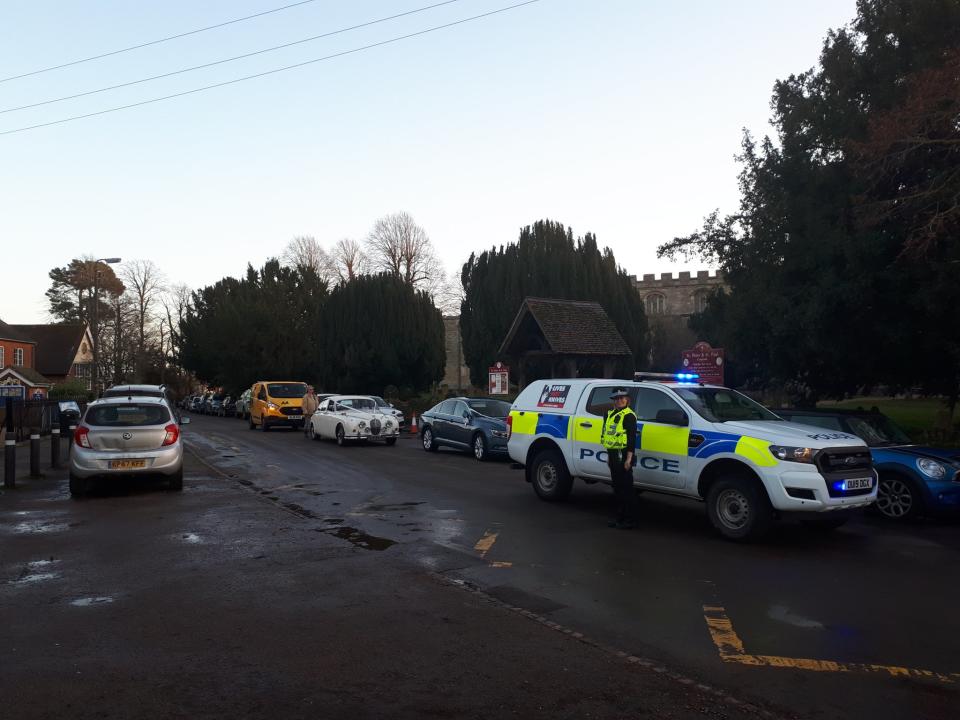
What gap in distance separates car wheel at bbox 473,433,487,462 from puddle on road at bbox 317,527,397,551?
909cm

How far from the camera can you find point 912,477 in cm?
1032

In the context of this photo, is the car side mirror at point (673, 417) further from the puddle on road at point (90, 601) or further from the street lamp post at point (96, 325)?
the street lamp post at point (96, 325)

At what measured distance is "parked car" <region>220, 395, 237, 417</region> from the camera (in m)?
49.7

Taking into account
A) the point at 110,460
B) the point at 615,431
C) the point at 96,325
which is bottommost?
the point at 110,460

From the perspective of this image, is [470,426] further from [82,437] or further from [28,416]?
[28,416]

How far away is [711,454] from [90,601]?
6655 millimetres

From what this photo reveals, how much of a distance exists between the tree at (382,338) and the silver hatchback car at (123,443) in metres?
29.0

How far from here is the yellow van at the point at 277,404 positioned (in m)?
31.3

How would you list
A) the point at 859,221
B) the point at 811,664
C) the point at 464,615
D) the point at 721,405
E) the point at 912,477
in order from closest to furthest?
the point at 811,664 < the point at 464,615 < the point at 721,405 < the point at 912,477 < the point at 859,221

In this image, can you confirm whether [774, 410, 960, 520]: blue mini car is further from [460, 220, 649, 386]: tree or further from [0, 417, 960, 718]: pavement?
[460, 220, 649, 386]: tree

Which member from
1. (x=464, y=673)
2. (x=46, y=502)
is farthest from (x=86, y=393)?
(x=464, y=673)

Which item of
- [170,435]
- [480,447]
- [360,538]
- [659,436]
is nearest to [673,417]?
[659,436]

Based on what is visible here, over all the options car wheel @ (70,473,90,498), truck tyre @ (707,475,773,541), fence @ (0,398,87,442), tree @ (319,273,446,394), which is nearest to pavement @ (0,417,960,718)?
truck tyre @ (707,475,773,541)

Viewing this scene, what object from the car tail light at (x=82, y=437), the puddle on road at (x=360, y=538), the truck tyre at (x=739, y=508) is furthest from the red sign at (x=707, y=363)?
the car tail light at (x=82, y=437)
